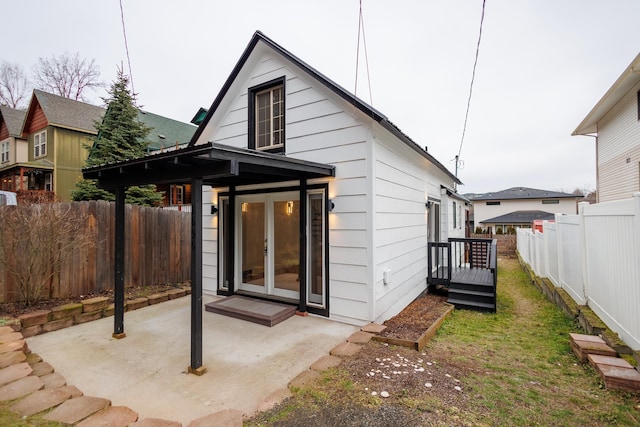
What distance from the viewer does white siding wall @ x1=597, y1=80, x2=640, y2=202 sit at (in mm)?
8883

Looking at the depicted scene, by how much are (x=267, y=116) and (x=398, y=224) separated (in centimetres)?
343

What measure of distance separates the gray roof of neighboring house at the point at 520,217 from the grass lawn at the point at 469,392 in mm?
26762

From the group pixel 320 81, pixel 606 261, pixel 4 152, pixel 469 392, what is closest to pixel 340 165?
pixel 320 81

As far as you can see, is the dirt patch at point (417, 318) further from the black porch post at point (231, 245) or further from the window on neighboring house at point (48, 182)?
the window on neighboring house at point (48, 182)

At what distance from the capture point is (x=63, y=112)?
16141 millimetres

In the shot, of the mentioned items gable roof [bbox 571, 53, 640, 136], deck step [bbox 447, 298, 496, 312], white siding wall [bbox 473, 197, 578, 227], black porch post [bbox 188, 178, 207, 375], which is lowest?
deck step [bbox 447, 298, 496, 312]

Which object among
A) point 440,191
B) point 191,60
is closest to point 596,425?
point 440,191

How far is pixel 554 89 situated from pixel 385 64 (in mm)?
7394

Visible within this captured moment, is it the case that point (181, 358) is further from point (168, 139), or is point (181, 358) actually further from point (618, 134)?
point (168, 139)

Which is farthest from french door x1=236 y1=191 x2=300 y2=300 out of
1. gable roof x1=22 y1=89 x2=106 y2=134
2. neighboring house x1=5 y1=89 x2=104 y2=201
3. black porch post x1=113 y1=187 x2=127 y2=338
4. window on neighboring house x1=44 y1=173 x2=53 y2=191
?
window on neighboring house x1=44 y1=173 x2=53 y2=191

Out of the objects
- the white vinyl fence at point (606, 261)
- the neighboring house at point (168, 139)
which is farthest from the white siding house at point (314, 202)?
the neighboring house at point (168, 139)

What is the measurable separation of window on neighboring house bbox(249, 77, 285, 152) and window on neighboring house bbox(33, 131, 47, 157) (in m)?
16.5

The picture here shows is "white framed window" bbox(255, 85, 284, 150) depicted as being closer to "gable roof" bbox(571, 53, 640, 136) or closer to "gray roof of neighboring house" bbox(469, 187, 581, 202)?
"gable roof" bbox(571, 53, 640, 136)

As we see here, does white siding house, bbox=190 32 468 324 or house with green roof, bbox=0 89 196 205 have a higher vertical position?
house with green roof, bbox=0 89 196 205
